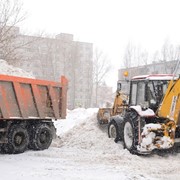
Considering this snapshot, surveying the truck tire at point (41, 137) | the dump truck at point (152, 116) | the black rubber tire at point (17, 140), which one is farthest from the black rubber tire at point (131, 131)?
the black rubber tire at point (17, 140)

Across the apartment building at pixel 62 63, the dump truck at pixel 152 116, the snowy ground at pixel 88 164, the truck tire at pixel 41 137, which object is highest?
the apartment building at pixel 62 63

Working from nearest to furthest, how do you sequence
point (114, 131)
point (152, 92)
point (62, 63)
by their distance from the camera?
point (152, 92) → point (114, 131) → point (62, 63)

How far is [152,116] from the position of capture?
408 inches

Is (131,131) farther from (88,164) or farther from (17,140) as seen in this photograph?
(17,140)

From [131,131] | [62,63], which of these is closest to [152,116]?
[131,131]

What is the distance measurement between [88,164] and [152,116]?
8.63ft

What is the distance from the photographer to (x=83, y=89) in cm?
6612

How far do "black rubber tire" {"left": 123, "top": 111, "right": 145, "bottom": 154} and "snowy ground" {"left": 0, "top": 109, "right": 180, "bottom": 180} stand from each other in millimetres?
246

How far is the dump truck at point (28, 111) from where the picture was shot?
1012 cm

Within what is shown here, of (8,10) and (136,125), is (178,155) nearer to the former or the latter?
(136,125)

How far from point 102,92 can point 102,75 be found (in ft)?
35.6

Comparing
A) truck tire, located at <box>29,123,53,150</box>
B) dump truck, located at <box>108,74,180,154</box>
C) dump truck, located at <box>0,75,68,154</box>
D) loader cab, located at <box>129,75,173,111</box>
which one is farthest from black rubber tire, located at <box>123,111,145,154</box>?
truck tire, located at <box>29,123,53,150</box>

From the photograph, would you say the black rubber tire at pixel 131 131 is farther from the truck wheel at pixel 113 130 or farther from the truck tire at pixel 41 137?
the truck tire at pixel 41 137

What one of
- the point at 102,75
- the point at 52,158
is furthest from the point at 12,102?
the point at 102,75
